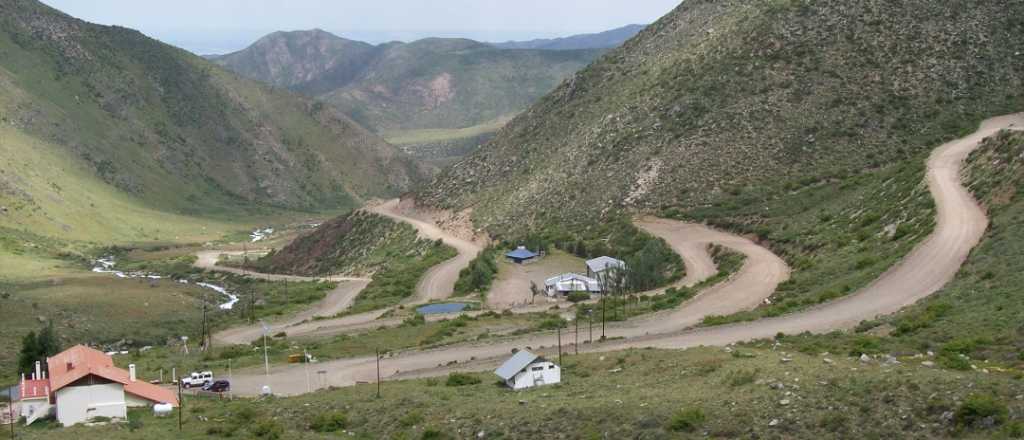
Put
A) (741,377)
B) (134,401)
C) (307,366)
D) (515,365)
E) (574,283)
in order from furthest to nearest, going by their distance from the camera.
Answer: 1. (574,283)
2. (307,366)
3. (134,401)
4. (515,365)
5. (741,377)

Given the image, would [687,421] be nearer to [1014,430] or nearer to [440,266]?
[1014,430]

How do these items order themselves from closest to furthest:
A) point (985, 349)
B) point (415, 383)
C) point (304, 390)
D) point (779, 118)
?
1. point (985, 349)
2. point (415, 383)
3. point (304, 390)
4. point (779, 118)

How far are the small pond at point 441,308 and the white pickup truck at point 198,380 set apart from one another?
21.8 meters

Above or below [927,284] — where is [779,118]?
above

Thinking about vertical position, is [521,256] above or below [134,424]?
above

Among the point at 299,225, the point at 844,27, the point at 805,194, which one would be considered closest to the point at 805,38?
the point at 844,27

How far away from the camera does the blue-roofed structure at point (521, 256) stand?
8075 centimetres

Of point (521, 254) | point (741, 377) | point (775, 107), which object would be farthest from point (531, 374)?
point (775, 107)

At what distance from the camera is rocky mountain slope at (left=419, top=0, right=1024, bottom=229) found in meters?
81.2

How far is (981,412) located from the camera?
23.5 metres

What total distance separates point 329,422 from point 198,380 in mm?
14867

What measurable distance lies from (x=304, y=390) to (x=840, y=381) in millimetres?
24384

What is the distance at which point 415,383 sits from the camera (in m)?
40.6

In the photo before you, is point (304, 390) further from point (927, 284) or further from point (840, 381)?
point (927, 284)
